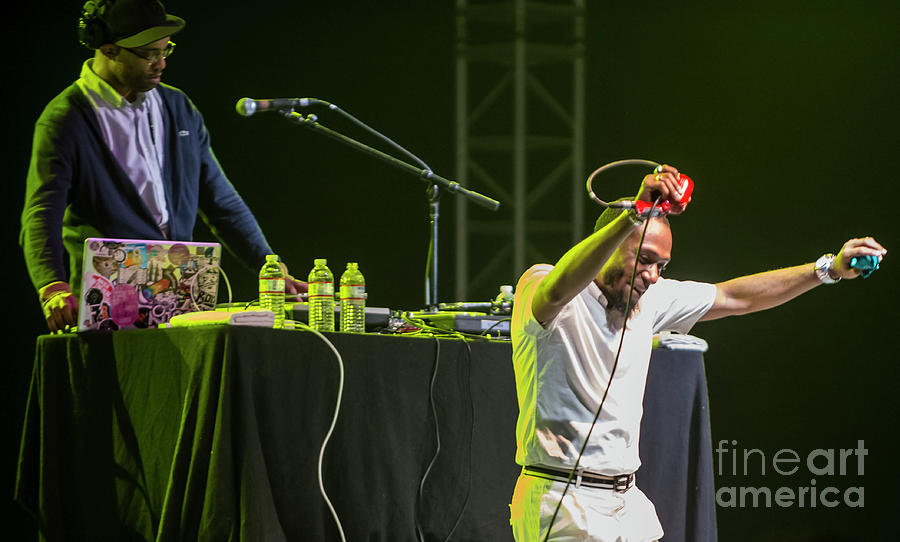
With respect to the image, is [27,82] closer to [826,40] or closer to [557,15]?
[557,15]

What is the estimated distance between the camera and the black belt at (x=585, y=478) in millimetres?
2364

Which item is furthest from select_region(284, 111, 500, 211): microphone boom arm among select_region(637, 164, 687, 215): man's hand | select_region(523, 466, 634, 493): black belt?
select_region(637, 164, 687, 215): man's hand

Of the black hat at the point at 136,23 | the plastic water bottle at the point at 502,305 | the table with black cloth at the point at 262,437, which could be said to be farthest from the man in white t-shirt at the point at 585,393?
the black hat at the point at 136,23

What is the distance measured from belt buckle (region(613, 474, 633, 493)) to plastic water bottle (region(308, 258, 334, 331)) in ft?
3.22

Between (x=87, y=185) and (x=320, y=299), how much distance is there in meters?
1.18

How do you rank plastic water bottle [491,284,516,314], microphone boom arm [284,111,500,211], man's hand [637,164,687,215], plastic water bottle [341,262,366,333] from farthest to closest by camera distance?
plastic water bottle [491,284,516,314] → microphone boom arm [284,111,500,211] → plastic water bottle [341,262,366,333] → man's hand [637,164,687,215]

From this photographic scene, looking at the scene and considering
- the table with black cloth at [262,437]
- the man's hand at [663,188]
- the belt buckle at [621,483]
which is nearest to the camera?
the man's hand at [663,188]

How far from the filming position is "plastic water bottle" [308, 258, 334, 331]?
284 cm

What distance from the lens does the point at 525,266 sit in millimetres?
6219

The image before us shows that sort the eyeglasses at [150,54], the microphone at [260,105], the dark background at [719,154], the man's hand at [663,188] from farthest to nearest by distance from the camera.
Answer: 1. the dark background at [719,154]
2. the eyeglasses at [150,54]
3. the microphone at [260,105]
4. the man's hand at [663,188]

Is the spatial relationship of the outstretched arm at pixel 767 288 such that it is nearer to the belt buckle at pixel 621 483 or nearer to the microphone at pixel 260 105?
the belt buckle at pixel 621 483

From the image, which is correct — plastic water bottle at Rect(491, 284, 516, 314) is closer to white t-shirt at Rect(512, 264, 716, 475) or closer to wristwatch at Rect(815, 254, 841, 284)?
white t-shirt at Rect(512, 264, 716, 475)

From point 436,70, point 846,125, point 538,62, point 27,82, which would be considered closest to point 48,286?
point 27,82

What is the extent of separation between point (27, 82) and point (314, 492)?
312 centimetres
